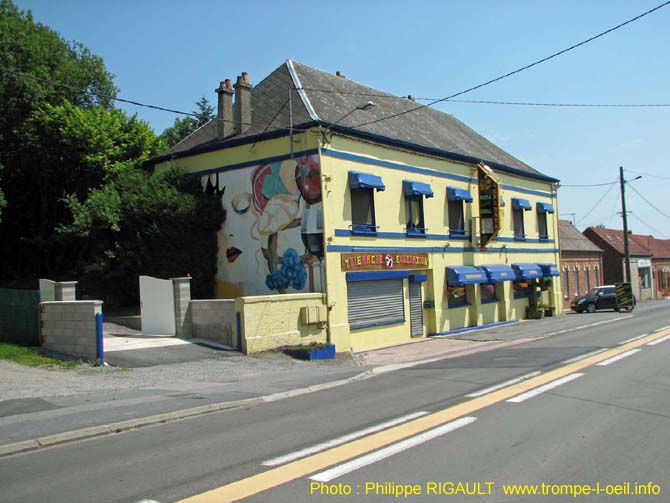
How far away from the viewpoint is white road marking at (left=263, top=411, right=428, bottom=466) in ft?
20.8

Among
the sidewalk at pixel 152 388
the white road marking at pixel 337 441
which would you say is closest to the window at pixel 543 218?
the sidewalk at pixel 152 388

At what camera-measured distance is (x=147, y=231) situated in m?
20.2

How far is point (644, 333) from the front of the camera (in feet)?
67.2

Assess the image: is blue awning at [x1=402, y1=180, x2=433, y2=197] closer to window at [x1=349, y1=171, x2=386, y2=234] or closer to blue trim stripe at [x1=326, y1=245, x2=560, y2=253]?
window at [x1=349, y1=171, x2=386, y2=234]

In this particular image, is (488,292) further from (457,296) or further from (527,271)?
(457,296)

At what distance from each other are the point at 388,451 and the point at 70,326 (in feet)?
35.9

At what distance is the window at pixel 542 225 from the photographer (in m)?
33.7

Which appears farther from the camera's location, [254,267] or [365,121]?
[365,121]

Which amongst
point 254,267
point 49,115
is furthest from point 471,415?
point 49,115

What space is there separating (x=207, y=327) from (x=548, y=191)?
24.2 meters

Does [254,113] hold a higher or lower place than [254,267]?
higher

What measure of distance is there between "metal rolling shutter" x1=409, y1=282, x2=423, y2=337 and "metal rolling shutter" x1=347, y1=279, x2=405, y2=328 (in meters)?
0.72

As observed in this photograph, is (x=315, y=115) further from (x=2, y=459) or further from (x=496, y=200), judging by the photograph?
(x=2, y=459)

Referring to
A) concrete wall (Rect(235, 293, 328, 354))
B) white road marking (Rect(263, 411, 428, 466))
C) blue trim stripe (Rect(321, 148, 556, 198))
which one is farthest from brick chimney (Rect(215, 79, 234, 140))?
white road marking (Rect(263, 411, 428, 466))
